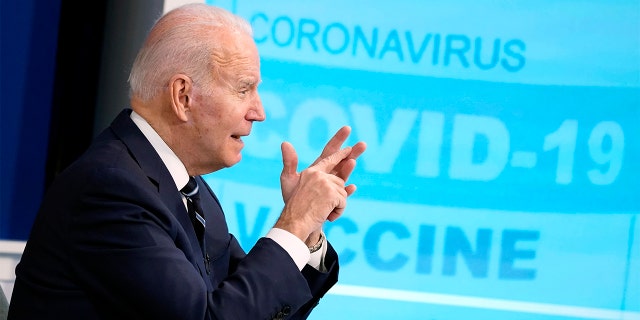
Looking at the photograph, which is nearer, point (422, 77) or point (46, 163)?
point (422, 77)

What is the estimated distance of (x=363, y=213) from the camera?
328 centimetres

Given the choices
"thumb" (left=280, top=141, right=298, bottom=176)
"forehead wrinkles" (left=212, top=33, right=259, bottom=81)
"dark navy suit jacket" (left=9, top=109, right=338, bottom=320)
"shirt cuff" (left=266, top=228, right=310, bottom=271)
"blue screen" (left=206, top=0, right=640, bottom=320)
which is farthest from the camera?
"blue screen" (left=206, top=0, right=640, bottom=320)

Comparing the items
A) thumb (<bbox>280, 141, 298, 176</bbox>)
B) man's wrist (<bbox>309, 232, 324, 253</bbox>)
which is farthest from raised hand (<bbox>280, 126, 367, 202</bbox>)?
man's wrist (<bbox>309, 232, 324, 253</bbox>)

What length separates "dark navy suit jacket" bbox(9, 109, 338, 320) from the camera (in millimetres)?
1701

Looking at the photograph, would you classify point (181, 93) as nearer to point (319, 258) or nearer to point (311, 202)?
point (311, 202)

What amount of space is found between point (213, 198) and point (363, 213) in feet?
3.58

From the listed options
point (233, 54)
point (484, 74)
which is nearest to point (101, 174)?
point (233, 54)

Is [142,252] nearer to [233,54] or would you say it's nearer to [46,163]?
[233,54]

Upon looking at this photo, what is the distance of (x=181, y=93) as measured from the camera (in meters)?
1.94

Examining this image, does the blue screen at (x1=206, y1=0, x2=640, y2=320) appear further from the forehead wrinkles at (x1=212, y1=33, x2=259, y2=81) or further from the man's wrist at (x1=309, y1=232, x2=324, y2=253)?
the forehead wrinkles at (x1=212, y1=33, x2=259, y2=81)

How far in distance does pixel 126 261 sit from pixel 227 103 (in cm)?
42

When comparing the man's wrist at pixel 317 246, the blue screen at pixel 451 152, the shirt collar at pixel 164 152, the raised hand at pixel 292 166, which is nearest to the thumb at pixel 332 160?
the raised hand at pixel 292 166

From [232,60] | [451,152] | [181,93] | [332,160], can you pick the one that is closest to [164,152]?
[181,93]

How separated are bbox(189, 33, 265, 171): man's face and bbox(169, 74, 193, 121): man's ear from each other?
0.02m
